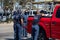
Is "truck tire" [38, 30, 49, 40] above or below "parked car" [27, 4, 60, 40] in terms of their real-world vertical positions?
below

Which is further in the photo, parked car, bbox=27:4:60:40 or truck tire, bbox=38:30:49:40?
truck tire, bbox=38:30:49:40

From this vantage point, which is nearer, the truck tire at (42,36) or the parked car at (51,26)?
the parked car at (51,26)

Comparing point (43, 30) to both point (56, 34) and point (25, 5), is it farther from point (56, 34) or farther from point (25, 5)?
point (25, 5)

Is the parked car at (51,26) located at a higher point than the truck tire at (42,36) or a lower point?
higher

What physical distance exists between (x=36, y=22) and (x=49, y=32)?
1.10 meters

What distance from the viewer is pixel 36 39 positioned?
12.4m

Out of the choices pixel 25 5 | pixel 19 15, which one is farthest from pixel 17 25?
pixel 25 5

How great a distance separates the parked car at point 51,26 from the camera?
40.9ft

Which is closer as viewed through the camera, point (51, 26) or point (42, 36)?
point (51, 26)

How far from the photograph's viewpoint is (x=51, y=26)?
12664 millimetres

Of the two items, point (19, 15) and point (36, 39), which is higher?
point (19, 15)

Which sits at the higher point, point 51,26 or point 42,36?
point 51,26

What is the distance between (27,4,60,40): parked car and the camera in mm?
12467

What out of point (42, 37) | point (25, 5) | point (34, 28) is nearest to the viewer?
point (34, 28)
